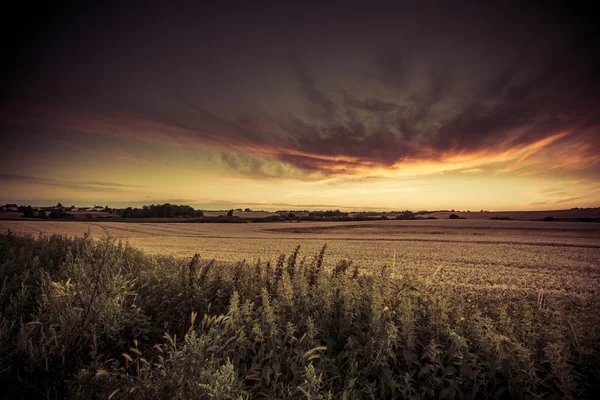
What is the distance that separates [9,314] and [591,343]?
8101mm

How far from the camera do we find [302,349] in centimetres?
349

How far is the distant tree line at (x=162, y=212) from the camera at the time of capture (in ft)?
253

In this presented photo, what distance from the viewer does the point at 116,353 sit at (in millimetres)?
4375

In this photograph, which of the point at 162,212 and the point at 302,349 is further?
the point at 162,212

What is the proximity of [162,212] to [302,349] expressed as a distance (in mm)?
83335

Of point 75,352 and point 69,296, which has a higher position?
point 69,296

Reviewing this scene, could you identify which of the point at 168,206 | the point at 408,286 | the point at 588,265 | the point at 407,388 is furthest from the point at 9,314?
the point at 168,206

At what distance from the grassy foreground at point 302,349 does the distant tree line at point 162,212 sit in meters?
78.0

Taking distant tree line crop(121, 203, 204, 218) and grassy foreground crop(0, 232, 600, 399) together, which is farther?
distant tree line crop(121, 203, 204, 218)

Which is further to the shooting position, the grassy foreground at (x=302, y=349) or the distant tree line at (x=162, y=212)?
the distant tree line at (x=162, y=212)

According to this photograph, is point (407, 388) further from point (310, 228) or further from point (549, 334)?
point (310, 228)

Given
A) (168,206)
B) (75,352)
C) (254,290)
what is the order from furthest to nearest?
1. (168,206)
2. (254,290)
3. (75,352)

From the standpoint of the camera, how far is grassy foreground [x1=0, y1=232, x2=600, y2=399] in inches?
116

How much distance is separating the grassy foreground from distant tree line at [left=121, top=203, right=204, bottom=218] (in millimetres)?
77959
